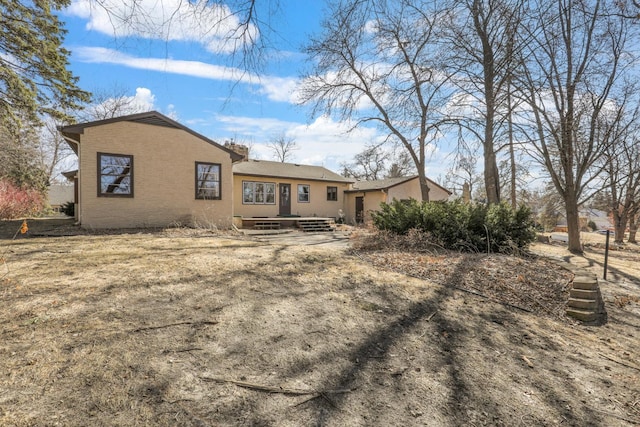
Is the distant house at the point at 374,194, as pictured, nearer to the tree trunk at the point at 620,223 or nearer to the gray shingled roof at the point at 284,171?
the gray shingled roof at the point at 284,171

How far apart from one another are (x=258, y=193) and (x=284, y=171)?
255cm

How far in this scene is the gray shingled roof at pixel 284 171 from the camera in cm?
1736

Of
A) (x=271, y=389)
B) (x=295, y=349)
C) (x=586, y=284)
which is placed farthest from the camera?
(x=586, y=284)

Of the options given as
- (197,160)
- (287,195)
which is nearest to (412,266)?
(197,160)

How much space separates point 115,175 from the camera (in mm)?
10750

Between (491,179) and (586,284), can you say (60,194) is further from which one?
→ (586,284)

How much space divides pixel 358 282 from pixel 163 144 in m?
9.95

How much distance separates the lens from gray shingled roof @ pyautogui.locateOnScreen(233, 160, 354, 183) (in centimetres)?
1736

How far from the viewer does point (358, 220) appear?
2136 cm

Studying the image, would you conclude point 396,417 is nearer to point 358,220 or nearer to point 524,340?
point 524,340

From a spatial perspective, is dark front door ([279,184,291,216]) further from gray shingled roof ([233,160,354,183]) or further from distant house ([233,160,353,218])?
gray shingled roof ([233,160,354,183])

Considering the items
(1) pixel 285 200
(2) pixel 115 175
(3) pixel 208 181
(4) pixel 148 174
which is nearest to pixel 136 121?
(4) pixel 148 174

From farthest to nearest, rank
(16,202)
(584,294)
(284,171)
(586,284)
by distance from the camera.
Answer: (284,171)
(16,202)
(586,284)
(584,294)

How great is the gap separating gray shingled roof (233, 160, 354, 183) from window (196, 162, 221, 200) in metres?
3.74
